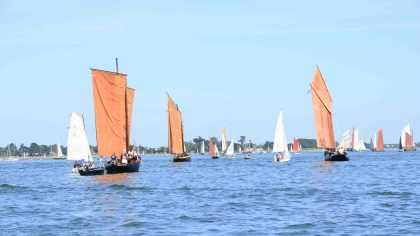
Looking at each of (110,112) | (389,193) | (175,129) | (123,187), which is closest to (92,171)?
(110,112)

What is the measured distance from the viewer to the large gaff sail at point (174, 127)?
163 metres

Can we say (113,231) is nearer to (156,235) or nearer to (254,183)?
(156,235)

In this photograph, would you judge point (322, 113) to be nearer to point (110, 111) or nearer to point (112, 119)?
point (112, 119)

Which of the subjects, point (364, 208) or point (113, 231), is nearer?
point (113, 231)

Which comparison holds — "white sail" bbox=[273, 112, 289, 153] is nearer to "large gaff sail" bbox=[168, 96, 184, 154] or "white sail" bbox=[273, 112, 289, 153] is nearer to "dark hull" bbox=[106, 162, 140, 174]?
"large gaff sail" bbox=[168, 96, 184, 154]

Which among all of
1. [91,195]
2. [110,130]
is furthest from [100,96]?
[91,195]

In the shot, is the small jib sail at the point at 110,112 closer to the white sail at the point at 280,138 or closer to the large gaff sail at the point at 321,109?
the large gaff sail at the point at 321,109

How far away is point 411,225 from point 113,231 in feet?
47.1

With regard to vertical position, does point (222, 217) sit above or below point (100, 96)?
below

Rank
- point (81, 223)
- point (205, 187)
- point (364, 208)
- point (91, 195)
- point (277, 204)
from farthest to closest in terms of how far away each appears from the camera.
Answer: point (205, 187), point (91, 195), point (277, 204), point (364, 208), point (81, 223)

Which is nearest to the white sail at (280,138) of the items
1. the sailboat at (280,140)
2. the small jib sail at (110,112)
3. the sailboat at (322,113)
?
the sailboat at (280,140)

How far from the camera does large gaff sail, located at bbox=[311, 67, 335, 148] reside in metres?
134

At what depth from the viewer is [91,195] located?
211ft

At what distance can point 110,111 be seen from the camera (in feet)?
315
